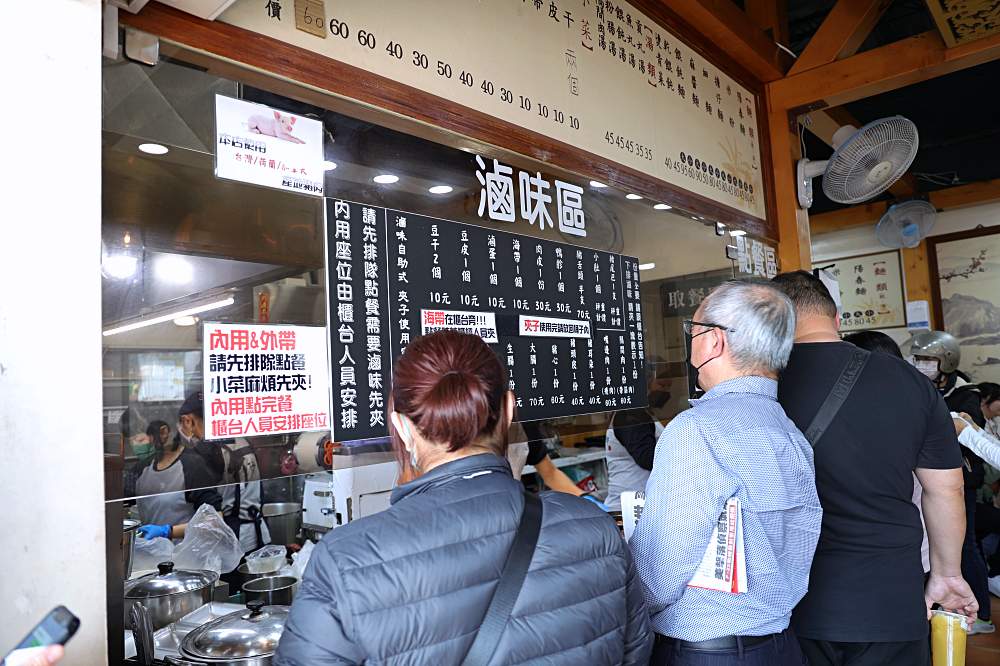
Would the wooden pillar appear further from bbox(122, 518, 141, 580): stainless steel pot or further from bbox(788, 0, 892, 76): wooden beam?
bbox(122, 518, 141, 580): stainless steel pot

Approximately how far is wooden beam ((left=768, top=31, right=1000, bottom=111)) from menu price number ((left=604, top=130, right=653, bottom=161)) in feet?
4.63

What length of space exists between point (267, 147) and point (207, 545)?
124 cm

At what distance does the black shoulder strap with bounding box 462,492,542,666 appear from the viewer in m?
0.90

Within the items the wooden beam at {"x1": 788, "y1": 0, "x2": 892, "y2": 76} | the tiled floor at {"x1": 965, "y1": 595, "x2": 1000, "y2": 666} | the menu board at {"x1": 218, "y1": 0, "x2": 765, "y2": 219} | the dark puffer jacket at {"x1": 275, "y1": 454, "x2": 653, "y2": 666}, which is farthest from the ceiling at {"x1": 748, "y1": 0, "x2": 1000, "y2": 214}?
the dark puffer jacket at {"x1": 275, "y1": 454, "x2": 653, "y2": 666}

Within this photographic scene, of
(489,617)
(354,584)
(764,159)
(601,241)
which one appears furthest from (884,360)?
(764,159)

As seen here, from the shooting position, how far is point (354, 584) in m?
0.86

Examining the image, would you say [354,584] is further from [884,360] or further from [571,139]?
[571,139]

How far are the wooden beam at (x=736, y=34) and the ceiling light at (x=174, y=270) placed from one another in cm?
251

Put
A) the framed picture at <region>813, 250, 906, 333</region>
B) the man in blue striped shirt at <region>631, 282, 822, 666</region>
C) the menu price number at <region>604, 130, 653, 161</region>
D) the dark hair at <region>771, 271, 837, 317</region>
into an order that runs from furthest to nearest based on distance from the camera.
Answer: the framed picture at <region>813, 250, 906, 333</region>
the menu price number at <region>604, 130, 653, 161</region>
the dark hair at <region>771, 271, 837, 317</region>
the man in blue striped shirt at <region>631, 282, 822, 666</region>

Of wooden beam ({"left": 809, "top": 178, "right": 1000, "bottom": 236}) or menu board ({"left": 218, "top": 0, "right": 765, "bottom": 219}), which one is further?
wooden beam ({"left": 809, "top": 178, "right": 1000, "bottom": 236})

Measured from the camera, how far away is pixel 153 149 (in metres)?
1.42

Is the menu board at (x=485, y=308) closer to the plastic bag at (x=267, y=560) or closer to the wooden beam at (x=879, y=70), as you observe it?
the plastic bag at (x=267, y=560)

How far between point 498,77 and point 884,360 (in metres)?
1.40

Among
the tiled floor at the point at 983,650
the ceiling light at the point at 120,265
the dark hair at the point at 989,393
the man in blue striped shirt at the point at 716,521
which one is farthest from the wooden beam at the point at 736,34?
the tiled floor at the point at 983,650
